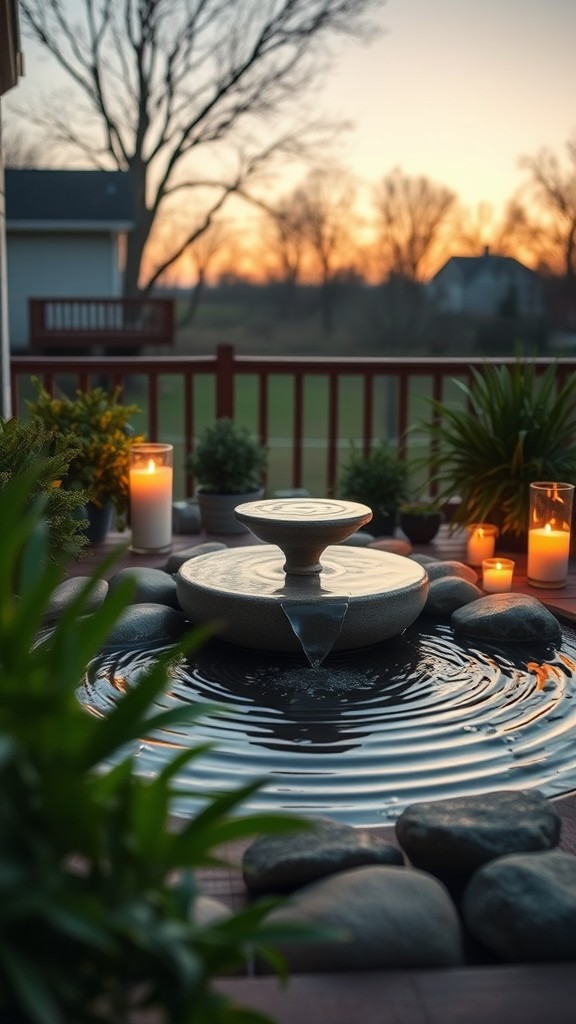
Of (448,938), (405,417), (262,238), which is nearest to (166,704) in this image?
(448,938)

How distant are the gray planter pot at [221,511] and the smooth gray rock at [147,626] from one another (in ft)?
4.45

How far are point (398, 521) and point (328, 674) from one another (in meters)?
1.97

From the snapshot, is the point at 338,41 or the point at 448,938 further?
the point at 338,41

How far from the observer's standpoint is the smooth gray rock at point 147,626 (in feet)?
10.8

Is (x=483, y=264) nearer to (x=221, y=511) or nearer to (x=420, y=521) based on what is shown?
(x=420, y=521)

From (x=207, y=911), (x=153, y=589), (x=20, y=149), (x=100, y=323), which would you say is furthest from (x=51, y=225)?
(x=207, y=911)

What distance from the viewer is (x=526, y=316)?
12.1 metres

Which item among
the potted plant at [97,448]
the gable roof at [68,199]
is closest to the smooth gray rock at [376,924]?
the potted plant at [97,448]

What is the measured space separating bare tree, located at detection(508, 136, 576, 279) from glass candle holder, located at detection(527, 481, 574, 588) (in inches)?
276

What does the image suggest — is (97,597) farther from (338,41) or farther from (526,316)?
(338,41)

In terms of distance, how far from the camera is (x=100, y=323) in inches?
632

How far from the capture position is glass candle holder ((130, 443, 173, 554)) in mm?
4309

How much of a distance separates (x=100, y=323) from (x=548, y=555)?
13.1 metres

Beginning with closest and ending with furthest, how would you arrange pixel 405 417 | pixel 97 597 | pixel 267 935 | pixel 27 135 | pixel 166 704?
1. pixel 267 935
2. pixel 166 704
3. pixel 97 597
4. pixel 405 417
5. pixel 27 135
